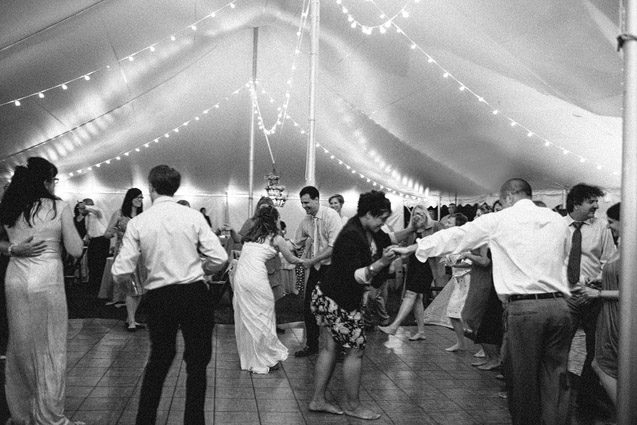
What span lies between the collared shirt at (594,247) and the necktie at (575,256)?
0.12 meters

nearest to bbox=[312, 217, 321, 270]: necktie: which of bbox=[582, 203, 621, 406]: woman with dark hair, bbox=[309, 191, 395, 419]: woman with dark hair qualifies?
bbox=[309, 191, 395, 419]: woman with dark hair

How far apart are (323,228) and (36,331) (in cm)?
325

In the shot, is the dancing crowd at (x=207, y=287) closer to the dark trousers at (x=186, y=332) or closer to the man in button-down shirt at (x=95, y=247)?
the dark trousers at (x=186, y=332)

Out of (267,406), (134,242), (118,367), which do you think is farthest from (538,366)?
(118,367)

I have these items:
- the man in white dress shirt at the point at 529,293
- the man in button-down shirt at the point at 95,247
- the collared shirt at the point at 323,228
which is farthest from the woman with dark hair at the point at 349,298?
the man in button-down shirt at the point at 95,247

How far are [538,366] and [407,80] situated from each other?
6.81 metres

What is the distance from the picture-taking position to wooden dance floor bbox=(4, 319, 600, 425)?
425cm

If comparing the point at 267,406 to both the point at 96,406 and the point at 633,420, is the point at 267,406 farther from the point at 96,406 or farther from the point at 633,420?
the point at 633,420

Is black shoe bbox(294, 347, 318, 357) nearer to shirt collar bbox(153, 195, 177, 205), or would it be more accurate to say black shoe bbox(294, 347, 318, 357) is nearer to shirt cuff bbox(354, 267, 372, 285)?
shirt cuff bbox(354, 267, 372, 285)

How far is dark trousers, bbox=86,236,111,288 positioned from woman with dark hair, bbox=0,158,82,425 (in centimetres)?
735

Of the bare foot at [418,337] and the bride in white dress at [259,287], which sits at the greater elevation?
the bride in white dress at [259,287]

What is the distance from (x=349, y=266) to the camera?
402 centimetres

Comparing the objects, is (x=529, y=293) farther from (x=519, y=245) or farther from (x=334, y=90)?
(x=334, y=90)

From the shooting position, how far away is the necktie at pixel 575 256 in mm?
4281
